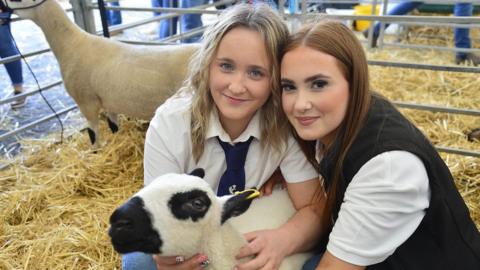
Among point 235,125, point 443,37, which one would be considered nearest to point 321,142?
point 235,125

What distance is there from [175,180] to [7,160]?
2253mm

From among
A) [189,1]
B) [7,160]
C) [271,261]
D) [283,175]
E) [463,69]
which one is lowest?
[7,160]

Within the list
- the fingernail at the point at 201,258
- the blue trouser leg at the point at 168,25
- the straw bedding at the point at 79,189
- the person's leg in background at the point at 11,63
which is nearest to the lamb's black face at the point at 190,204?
the fingernail at the point at 201,258

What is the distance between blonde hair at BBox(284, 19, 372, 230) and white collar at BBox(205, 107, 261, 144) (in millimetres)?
335

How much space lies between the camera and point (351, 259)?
1133mm

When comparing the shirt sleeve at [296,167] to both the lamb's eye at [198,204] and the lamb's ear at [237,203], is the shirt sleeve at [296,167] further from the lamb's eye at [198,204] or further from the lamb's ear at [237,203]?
the lamb's eye at [198,204]

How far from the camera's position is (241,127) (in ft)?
5.06

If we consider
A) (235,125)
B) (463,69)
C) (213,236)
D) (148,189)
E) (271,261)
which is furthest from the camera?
(463,69)

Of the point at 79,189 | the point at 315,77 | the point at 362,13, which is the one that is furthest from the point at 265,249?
the point at 362,13

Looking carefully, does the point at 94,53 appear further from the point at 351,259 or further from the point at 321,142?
the point at 351,259

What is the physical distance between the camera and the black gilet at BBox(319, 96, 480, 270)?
1129mm

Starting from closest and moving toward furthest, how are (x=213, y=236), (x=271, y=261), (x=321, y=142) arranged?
(x=213, y=236)
(x=271, y=261)
(x=321, y=142)

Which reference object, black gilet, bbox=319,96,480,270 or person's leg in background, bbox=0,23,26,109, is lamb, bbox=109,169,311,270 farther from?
person's leg in background, bbox=0,23,26,109

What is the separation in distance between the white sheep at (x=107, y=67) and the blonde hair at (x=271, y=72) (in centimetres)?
108
